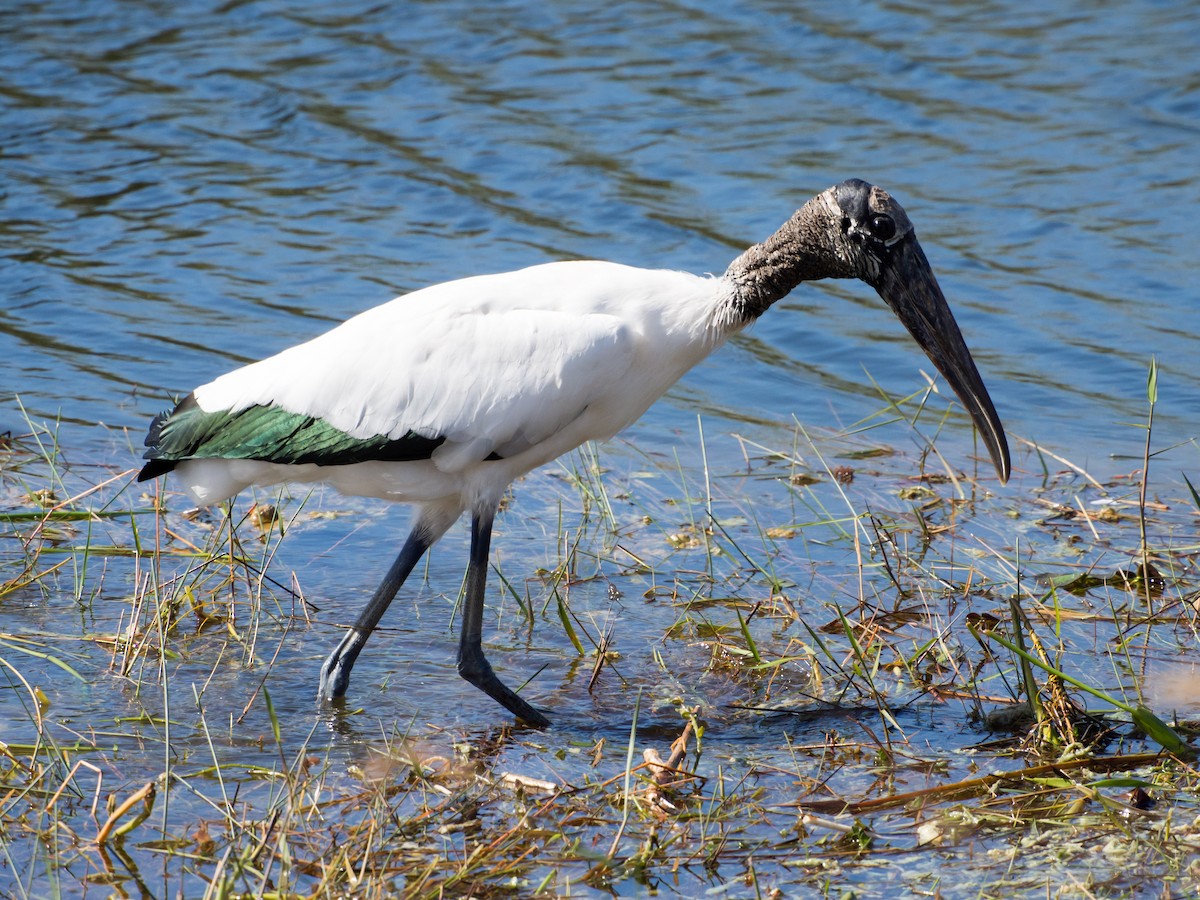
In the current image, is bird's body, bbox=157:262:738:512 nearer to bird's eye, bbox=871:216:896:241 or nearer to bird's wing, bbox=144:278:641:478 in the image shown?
bird's wing, bbox=144:278:641:478

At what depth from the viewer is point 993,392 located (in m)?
8.20

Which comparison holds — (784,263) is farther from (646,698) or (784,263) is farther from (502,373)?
(646,698)

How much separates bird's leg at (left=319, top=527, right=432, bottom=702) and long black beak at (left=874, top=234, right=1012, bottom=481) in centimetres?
157

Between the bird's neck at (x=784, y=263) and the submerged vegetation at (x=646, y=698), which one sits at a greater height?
the bird's neck at (x=784, y=263)

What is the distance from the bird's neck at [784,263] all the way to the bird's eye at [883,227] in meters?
0.13

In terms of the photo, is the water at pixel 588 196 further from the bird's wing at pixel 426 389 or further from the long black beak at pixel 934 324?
the long black beak at pixel 934 324

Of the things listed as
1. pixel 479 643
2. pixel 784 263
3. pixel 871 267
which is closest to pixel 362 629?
pixel 479 643

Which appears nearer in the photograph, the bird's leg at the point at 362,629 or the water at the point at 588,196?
the bird's leg at the point at 362,629

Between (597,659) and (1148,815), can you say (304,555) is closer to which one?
(597,659)

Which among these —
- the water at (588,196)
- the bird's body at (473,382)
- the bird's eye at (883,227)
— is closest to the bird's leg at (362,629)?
the water at (588,196)

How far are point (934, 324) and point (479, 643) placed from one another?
160 cm

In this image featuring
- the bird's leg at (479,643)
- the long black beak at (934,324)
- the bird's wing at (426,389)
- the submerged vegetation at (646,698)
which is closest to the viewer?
the submerged vegetation at (646,698)

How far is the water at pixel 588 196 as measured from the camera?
7473 mm

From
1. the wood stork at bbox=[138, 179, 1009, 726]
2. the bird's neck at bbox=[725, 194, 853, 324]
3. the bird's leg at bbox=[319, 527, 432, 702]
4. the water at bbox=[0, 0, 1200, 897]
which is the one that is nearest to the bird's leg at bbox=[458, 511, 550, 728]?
the wood stork at bbox=[138, 179, 1009, 726]
